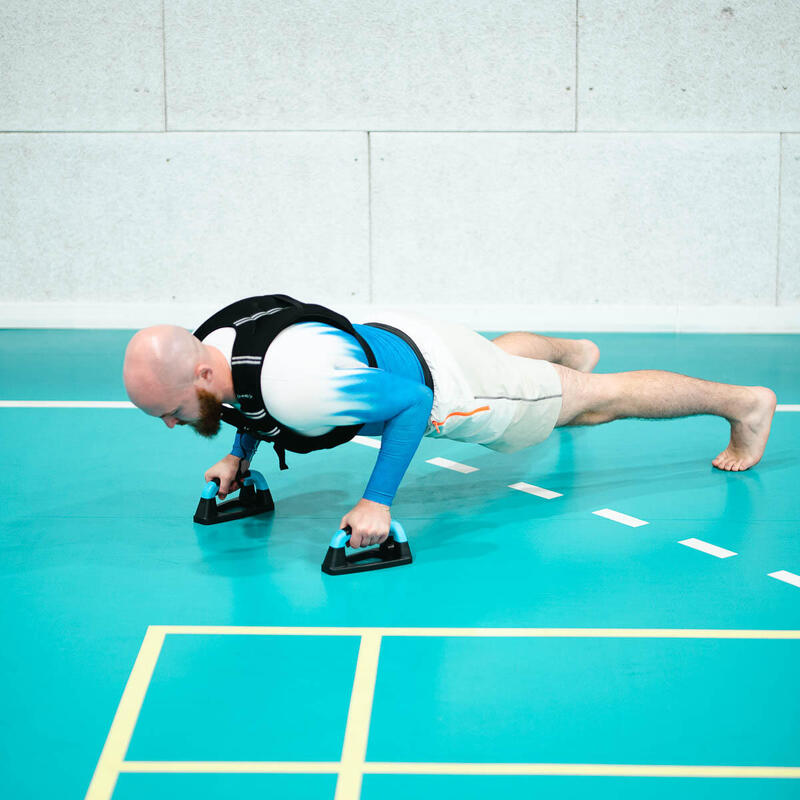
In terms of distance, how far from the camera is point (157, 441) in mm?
4223

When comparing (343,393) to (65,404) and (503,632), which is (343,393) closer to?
(503,632)

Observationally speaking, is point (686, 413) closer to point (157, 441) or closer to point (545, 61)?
point (157, 441)

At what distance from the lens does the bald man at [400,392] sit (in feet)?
8.48

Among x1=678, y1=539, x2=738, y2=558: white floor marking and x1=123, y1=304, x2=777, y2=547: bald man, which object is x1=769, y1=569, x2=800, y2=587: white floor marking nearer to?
x1=678, y1=539, x2=738, y2=558: white floor marking

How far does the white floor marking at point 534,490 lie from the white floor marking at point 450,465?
0.77 feet

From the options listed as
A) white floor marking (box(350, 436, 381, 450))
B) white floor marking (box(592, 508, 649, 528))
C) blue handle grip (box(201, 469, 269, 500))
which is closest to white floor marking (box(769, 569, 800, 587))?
white floor marking (box(592, 508, 649, 528))

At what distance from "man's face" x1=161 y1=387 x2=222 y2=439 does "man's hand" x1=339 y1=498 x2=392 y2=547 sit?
45 centimetres

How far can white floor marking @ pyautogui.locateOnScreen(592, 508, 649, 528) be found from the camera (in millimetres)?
3236

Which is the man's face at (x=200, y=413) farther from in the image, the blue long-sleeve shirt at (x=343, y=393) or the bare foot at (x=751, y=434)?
the bare foot at (x=751, y=434)

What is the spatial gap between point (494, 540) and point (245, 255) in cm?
425

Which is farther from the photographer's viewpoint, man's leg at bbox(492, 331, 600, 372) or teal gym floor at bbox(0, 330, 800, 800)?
man's leg at bbox(492, 331, 600, 372)

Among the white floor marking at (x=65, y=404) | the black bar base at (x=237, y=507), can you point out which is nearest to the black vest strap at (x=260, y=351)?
the black bar base at (x=237, y=507)

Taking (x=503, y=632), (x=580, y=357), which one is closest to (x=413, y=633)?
(x=503, y=632)

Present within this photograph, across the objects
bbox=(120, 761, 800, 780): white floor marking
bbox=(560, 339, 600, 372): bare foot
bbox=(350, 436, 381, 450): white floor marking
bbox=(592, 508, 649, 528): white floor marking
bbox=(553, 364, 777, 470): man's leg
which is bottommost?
bbox=(120, 761, 800, 780): white floor marking
